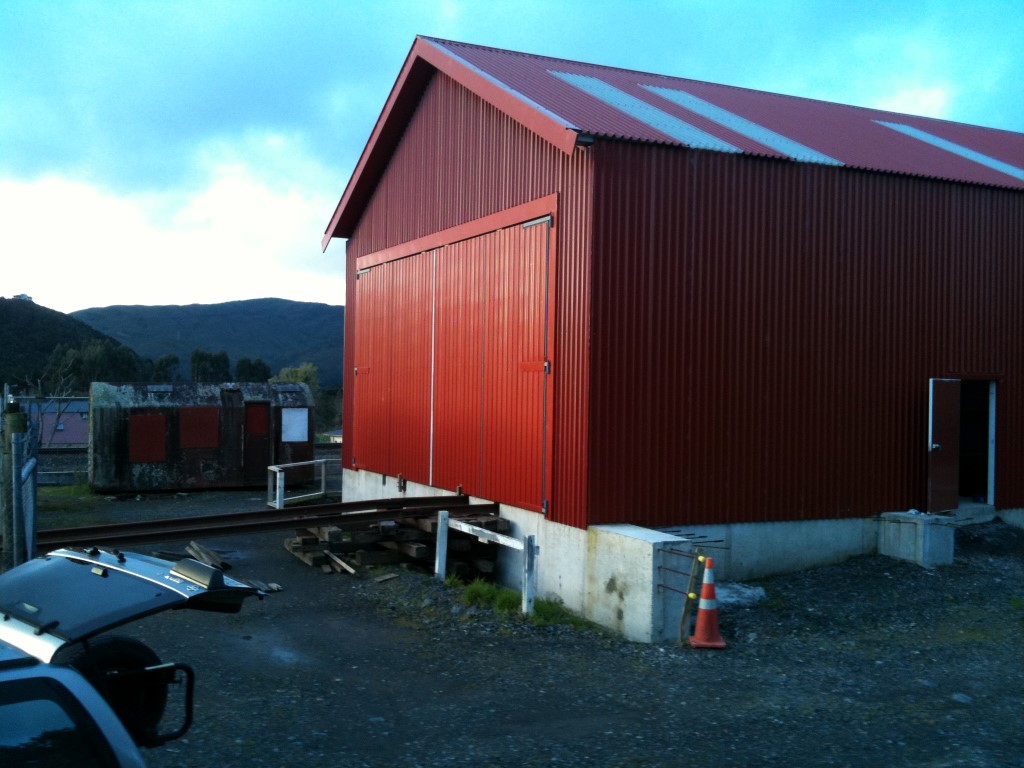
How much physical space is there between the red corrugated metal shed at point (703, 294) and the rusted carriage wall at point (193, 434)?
27.2 feet

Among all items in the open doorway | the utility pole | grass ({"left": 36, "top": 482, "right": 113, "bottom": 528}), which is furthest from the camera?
grass ({"left": 36, "top": 482, "right": 113, "bottom": 528})

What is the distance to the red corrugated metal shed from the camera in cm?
1122

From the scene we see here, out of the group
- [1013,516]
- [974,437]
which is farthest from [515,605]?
[974,437]

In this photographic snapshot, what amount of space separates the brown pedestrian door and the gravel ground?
4.23 feet

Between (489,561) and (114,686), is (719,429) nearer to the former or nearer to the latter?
(489,561)

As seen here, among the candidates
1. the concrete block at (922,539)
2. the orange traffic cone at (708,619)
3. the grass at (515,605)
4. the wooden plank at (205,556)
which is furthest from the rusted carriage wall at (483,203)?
the concrete block at (922,539)

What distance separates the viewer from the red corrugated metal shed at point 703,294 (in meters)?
11.2

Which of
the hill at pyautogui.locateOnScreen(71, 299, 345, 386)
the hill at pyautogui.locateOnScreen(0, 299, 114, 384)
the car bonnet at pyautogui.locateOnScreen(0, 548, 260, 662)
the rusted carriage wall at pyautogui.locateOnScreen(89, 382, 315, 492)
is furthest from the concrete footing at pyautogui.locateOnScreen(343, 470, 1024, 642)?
the hill at pyautogui.locateOnScreen(71, 299, 345, 386)

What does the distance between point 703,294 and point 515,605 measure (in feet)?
14.3

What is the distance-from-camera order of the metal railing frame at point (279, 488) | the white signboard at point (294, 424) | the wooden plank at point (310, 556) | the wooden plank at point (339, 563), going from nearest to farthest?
the wooden plank at point (339, 563), the wooden plank at point (310, 556), the metal railing frame at point (279, 488), the white signboard at point (294, 424)

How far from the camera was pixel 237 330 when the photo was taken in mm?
140625

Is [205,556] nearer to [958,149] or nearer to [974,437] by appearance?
[974,437]

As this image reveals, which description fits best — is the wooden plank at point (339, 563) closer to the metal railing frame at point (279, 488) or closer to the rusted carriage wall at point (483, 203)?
the rusted carriage wall at point (483, 203)

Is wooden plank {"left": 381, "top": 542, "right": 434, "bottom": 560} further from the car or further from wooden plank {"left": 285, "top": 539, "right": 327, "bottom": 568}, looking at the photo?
the car
